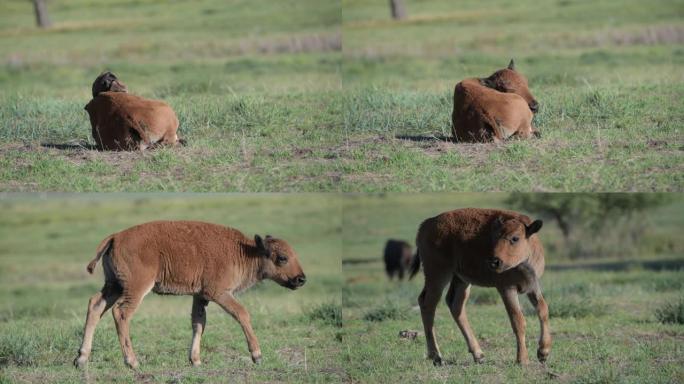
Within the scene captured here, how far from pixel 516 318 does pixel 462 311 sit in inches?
27.2

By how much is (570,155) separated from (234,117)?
14.2 ft

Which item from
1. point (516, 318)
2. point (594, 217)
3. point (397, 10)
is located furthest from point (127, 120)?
point (397, 10)

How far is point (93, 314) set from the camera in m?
11.0

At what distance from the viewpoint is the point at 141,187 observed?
44.6 feet

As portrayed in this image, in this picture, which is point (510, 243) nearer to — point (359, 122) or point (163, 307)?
point (359, 122)

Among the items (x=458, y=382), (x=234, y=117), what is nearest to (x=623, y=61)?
(x=234, y=117)

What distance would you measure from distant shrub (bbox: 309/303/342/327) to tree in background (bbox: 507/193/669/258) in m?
11.3

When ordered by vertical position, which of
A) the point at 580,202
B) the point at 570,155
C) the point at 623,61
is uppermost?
the point at 570,155

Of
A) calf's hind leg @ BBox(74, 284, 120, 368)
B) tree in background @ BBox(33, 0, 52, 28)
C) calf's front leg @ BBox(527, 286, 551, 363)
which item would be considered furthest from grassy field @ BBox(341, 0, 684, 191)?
tree in background @ BBox(33, 0, 52, 28)

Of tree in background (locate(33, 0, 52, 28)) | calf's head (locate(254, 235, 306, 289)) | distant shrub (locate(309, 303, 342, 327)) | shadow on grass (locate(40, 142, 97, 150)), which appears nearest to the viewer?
calf's head (locate(254, 235, 306, 289))

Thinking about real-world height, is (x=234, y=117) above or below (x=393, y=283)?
above

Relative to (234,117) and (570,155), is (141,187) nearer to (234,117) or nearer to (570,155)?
(234,117)

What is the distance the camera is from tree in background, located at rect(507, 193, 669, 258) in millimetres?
26234

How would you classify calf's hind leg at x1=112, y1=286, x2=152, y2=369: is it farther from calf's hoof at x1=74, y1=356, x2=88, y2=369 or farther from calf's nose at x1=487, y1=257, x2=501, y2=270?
calf's nose at x1=487, y1=257, x2=501, y2=270
